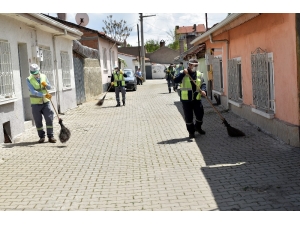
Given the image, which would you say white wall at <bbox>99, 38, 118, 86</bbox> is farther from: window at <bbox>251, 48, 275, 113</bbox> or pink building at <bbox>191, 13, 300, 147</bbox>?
window at <bbox>251, 48, 275, 113</bbox>

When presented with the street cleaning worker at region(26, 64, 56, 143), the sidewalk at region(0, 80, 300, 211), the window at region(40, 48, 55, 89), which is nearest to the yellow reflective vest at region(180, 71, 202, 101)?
Answer: the sidewalk at region(0, 80, 300, 211)

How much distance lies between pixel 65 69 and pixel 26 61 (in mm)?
4634

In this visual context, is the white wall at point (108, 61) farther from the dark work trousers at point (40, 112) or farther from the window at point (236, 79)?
the dark work trousers at point (40, 112)

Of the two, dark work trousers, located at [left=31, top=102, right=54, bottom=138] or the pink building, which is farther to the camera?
dark work trousers, located at [left=31, top=102, right=54, bottom=138]

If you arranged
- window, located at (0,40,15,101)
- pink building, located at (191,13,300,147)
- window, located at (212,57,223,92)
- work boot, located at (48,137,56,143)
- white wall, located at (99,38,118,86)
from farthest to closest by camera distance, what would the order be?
1. white wall, located at (99,38,118,86)
2. window, located at (212,57,223,92)
3. window, located at (0,40,15,101)
4. work boot, located at (48,137,56,143)
5. pink building, located at (191,13,300,147)

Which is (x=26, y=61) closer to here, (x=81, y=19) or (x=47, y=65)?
(x=47, y=65)

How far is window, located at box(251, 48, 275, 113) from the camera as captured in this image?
921 centimetres

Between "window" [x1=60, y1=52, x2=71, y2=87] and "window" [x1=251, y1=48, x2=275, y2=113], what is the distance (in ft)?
26.4

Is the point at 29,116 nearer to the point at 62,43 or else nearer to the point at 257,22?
the point at 62,43

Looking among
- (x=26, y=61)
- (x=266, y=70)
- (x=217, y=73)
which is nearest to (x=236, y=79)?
(x=266, y=70)

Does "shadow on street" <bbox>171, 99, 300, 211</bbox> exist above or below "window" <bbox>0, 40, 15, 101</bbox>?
below

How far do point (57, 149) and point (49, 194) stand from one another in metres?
3.15

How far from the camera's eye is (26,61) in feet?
38.6

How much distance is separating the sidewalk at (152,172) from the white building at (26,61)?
0.77m
